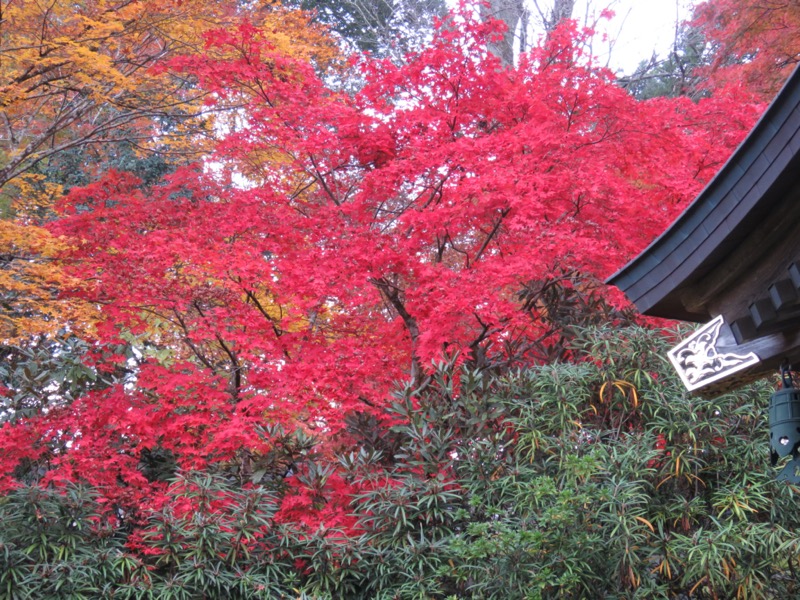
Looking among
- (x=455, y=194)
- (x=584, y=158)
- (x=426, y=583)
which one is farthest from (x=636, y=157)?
(x=426, y=583)

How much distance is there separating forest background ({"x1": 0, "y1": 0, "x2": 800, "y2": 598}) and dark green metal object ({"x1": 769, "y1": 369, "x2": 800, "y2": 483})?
2.56 meters

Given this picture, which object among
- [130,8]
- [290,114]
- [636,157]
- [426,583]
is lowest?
[426,583]

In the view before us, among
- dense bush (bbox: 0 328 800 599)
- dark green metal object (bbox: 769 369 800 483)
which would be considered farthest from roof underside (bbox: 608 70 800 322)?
dense bush (bbox: 0 328 800 599)

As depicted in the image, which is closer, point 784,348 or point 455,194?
point 784,348

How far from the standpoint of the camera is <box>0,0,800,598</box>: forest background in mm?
5977

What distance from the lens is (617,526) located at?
219 inches

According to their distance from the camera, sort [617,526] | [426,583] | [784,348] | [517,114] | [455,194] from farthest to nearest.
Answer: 1. [517,114]
2. [455,194]
3. [426,583]
4. [617,526]
5. [784,348]

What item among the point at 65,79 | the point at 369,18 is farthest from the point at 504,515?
the point at 369,18

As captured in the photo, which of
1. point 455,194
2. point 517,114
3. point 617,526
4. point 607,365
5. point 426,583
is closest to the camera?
point 617,526

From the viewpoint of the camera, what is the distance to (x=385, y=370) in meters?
7.77

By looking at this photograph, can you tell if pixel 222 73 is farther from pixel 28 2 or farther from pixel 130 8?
pixel 28 2

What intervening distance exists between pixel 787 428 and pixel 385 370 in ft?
16.3

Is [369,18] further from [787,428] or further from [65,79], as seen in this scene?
[787,428]

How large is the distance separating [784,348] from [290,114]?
5828 millimetres
